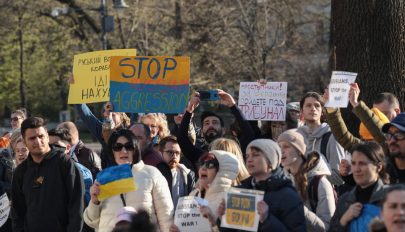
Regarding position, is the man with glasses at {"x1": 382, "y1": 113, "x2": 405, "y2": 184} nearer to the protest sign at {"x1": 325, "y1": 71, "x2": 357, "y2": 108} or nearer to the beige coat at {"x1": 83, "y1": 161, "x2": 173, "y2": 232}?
the protest sign at {"x1": 325, "y1": 71, "x2": 357, "y2": 108}

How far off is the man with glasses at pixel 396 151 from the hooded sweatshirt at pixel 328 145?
140 centimetres

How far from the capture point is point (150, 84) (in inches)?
393

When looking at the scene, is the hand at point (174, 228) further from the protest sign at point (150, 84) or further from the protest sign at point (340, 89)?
the protest sign at point (150, 84)

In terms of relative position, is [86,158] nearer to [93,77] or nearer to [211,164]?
[93,77]

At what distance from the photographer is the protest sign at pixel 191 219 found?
20.8ft

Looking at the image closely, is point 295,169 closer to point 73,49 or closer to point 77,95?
point 77,95

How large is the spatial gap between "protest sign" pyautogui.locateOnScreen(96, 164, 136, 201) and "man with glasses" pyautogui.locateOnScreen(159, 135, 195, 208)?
1.53 metres

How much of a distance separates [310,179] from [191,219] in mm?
916

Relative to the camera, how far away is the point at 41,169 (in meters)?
7.45

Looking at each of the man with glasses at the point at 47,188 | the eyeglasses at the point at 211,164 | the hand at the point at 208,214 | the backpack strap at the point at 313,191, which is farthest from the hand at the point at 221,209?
the man with glasses at the point at 47,188

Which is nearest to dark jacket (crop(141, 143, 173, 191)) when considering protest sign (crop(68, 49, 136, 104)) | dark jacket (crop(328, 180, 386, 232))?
protest sign (crop(68, 49, 136, 104))

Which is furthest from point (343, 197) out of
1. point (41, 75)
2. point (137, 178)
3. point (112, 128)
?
point (41, 75)

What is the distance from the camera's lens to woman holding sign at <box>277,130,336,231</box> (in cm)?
633

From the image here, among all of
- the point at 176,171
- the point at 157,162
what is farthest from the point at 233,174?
the point at 176,171
